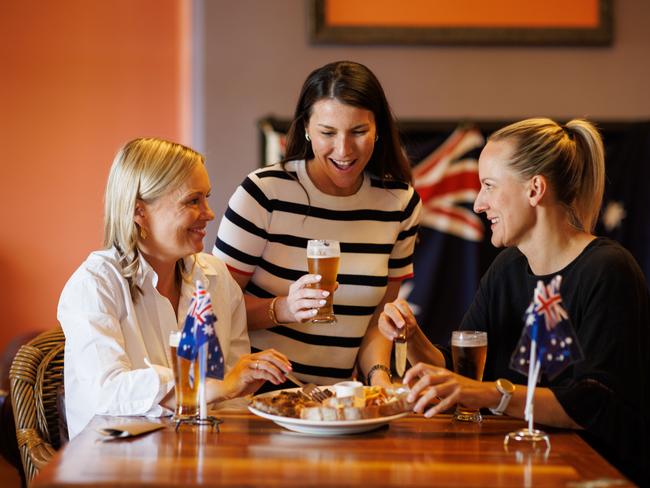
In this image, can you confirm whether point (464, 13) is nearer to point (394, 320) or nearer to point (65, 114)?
point (65, 114)

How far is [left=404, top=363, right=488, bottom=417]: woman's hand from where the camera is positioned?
1.90 m

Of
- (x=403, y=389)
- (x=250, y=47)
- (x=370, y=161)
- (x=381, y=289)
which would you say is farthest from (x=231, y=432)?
(x=250, y=47)

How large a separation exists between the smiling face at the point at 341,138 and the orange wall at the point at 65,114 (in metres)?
2.41

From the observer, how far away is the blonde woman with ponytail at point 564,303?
1958 millimetres

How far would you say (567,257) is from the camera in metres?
2.23

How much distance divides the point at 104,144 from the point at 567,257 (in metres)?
3.17

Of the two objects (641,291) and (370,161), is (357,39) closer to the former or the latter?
(370,161)

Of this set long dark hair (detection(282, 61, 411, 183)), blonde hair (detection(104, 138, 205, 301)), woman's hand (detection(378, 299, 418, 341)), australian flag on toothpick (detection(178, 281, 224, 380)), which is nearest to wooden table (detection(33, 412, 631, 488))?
australian flag on toothpick (detection(178, 281, 224, 380))

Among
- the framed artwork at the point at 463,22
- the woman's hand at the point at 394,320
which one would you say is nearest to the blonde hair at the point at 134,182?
the woman's hand at the point at 394,320

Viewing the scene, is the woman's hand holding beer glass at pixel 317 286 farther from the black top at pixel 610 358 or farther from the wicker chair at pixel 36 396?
the wicker chair at pixel 36 396

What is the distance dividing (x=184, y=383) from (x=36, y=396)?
2.10 ft

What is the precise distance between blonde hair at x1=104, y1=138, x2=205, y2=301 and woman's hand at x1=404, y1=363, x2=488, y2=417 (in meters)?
0.80

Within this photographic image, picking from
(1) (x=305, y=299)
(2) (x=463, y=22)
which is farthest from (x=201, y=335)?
(2) (x=463, y=22)

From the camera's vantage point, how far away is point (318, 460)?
1698 millimetres
